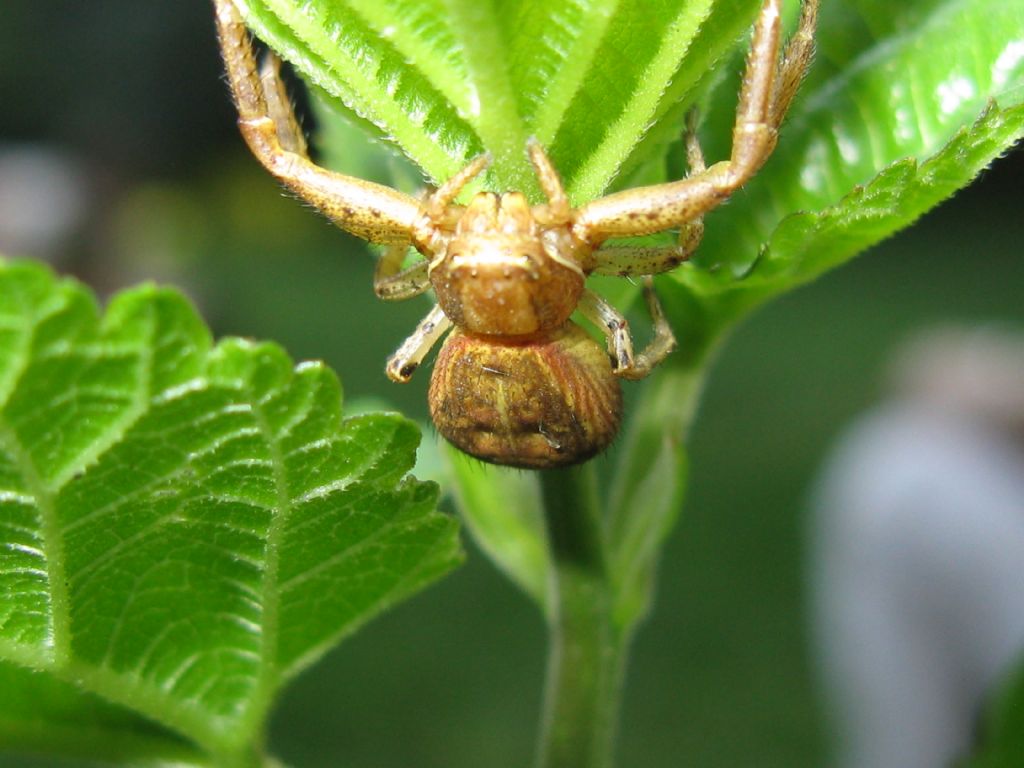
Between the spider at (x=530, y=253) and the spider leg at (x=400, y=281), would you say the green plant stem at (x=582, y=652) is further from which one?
the spider leg at (x=400, y=281)

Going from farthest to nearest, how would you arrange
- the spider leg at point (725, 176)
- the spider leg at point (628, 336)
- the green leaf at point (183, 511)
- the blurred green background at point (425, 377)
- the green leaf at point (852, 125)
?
the blurred green background at point (425, 377) → the spider leg at point (628, 336) → the green leaf at point (852, 125) → the spider leg at point (725, 176) → the green leaf at point (183, 511)

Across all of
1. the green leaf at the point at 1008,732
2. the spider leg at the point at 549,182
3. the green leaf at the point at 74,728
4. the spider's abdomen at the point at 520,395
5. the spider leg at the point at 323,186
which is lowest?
the green leaf at the point at 1008,732

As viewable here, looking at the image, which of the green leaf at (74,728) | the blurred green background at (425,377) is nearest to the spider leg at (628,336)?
the blurred green background at (425,377)

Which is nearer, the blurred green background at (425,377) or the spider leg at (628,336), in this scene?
the spider leg at (628,336)

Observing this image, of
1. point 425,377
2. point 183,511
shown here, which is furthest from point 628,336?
point 425,377

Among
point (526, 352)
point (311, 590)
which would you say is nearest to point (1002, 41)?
point (526, 352)

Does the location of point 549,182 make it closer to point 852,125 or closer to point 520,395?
point 520,395

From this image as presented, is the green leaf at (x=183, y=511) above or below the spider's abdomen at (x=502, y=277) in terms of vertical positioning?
below

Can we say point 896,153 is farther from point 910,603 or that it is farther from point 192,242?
point 192,242
